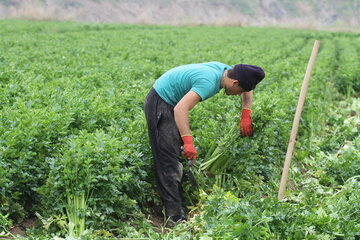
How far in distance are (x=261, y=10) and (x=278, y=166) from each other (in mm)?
77989

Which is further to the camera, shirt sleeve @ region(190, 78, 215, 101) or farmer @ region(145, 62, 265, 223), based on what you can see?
farmer @ region(145, 62, 265, 223)

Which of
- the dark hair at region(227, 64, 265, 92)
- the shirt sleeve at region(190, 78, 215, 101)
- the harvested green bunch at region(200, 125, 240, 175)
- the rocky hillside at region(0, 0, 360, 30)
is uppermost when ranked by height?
the dark hair at region(227, 64, 265, 92)

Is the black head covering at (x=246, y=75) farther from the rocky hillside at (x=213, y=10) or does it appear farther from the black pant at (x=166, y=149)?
the rocky hillside at (x=213, y=10)

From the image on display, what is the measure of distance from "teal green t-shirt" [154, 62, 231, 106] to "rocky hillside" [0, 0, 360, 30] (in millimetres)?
52001

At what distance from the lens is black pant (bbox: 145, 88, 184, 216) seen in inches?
208

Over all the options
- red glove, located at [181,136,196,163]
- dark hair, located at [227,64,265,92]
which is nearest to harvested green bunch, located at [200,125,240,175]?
red glove, located at [181,136,196,163]

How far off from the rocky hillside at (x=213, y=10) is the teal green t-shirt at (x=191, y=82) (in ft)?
171

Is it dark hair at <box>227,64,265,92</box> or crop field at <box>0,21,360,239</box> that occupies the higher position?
dark hair at <box>227,64,265,92</box>

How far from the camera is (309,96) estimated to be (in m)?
9.28

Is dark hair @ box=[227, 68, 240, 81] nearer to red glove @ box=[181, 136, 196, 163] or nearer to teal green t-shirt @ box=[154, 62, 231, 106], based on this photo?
teal green t-shirt @ box=[154, 62, 231, 106]

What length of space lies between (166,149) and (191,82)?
0.78m

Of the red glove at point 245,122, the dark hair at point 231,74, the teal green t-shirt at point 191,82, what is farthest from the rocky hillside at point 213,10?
the dark hair at point 231,74

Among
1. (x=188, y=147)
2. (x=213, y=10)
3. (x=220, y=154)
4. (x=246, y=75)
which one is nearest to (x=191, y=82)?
(x=246, y=75)

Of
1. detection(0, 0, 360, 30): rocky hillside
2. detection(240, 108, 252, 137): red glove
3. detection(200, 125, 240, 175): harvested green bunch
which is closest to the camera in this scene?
detection(240, 108, 252, 137): red glove
